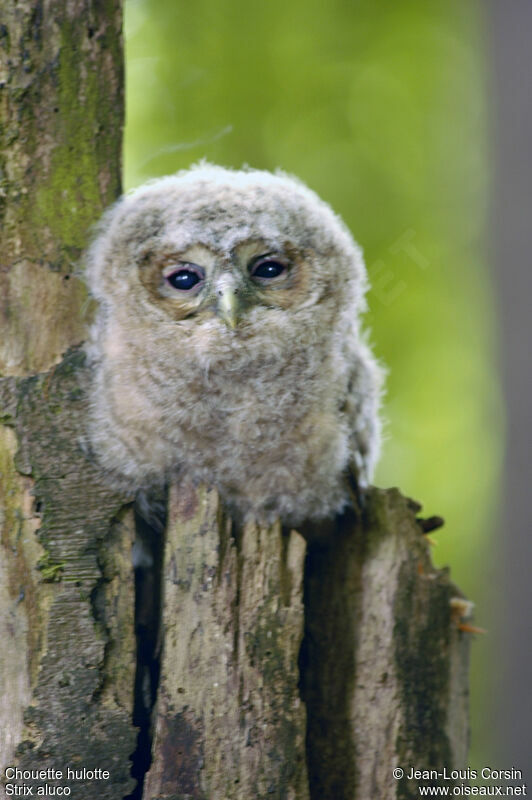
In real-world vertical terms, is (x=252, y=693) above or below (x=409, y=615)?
below

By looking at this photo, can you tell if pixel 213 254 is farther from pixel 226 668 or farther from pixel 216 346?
pixel 226 668

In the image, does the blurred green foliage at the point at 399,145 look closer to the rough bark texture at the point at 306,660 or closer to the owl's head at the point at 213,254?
the owl's head at the point at 213,254

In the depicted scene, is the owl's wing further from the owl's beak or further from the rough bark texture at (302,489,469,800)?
the owl's beak

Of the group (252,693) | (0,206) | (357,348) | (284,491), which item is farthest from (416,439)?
(0,206)

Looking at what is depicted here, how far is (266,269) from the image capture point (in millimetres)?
1358

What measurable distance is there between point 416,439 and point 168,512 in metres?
1.08

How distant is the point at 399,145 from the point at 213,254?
3.38 feet

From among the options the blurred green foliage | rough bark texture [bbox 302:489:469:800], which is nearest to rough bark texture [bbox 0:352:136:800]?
rough bark texture [bbox 302:489:469:800]

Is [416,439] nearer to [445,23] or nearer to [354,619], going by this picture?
[354,619]

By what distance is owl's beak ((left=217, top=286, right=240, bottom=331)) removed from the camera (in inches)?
49.0

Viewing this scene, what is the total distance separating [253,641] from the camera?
117 centimetres

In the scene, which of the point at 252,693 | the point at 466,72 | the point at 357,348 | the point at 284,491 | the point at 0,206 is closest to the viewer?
the point at 252,693

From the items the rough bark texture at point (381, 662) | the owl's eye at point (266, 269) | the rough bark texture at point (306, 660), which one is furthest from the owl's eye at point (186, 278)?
the rough bark texture at point (381, 662)

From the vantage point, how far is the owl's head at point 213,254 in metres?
1.30
